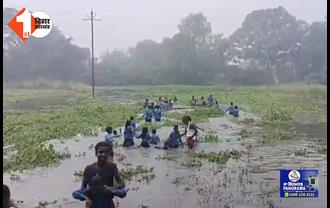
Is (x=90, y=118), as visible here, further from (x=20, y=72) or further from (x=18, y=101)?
(x=18, y=101)

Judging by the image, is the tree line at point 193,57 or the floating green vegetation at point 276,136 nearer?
the floating green vegetation at point 276,136

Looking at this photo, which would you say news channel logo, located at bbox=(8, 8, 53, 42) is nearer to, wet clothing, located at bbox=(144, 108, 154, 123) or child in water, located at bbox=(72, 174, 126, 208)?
child in water, located at bbox=(72, 174, 126, 208)

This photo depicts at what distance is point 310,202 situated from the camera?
6.33m

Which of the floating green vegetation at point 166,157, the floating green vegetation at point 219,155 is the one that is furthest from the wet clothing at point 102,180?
the floating green vegetation at point 166,157

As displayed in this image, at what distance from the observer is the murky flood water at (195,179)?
7260mm

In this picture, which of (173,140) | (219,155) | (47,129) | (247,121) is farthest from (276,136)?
(47,129)

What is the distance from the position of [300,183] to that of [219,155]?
567cm

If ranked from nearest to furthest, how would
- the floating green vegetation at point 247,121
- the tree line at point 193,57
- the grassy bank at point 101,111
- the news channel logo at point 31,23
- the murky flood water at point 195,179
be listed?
the news channel logo at point 31,23, the murky flood water at point 195,179, the grassy bank at point 101,111, the floating green vegetation at point 247,121, the tree line at point 193,57

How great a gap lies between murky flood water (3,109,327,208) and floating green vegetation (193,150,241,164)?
169mm

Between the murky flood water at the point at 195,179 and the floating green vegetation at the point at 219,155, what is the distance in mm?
169

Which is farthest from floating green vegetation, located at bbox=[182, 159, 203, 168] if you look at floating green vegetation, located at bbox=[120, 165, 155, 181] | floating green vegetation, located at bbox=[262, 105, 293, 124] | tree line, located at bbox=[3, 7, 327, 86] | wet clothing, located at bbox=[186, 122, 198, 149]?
tree line, located at bbox=[3, 7, 327, 86]

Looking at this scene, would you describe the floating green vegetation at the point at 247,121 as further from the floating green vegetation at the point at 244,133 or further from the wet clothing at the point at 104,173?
the wet clothing at the point at 104,173

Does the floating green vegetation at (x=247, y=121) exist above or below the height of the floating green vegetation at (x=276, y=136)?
above

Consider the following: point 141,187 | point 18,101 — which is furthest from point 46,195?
point 18,101
